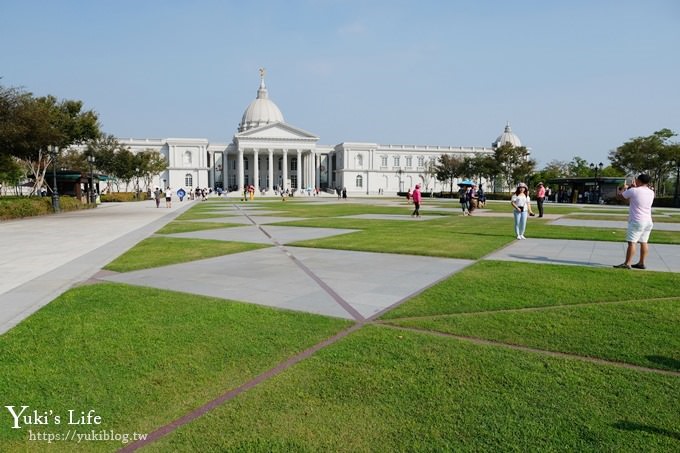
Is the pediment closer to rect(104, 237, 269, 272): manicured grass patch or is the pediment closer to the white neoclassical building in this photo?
the white neoclassical building

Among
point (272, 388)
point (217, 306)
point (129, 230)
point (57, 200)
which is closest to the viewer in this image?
point (272, 388)

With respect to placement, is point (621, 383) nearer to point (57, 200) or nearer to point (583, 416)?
point (583, 416)

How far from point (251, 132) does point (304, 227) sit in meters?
91.3

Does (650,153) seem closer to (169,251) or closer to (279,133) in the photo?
(169,251)

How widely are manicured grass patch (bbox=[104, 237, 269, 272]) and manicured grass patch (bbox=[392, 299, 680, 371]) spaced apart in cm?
641

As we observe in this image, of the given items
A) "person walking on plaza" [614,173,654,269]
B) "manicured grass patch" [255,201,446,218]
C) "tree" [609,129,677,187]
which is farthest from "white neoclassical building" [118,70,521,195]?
"person walking on plaza" [614,173,654,269]

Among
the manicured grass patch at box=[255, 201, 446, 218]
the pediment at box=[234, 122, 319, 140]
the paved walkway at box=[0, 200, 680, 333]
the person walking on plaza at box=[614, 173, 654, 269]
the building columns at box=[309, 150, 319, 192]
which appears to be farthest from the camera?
the building columns at box=[309, 150, 319, 192]

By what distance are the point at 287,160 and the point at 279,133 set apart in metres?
12.2

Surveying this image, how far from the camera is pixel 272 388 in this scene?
366cm

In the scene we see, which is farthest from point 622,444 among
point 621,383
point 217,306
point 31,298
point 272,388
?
point 31,298

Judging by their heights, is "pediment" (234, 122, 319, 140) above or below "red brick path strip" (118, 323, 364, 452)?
above

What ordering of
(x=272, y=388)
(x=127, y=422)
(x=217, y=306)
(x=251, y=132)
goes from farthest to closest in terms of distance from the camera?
(x=251, y=132), (x=217, y=306), (x=272, y=388), (x=127, y=422)

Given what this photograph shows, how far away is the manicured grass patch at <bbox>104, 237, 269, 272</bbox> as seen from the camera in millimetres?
9664

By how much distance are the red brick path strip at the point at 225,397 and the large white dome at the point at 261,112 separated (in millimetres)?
117861
